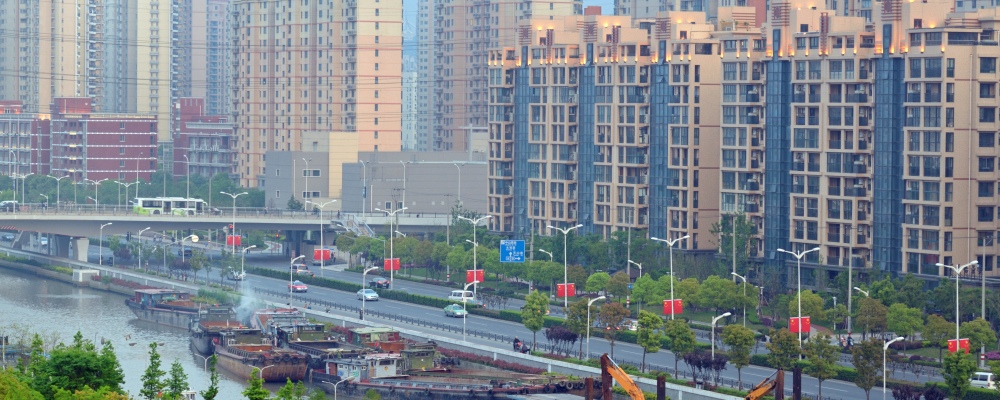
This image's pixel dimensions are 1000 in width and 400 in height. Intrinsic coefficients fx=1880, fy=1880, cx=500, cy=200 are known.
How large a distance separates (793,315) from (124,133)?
368ft

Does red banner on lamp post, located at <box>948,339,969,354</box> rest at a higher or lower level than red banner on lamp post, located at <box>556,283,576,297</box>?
lower

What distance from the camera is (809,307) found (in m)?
92.7

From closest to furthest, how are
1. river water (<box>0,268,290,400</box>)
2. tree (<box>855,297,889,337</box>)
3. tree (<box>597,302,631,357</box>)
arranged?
tree (<box>855,297,889,337</box>) → tree (<box>597,302,631,357</box>) → river water (<box>0,268,290,400</box>)

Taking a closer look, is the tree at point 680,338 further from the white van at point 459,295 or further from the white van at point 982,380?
the white van at point 459,295

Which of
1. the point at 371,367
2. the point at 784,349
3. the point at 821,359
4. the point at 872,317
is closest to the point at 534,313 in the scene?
the point at 371,367

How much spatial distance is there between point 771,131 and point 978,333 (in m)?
28.2

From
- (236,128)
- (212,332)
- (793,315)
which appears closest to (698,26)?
(793,315)

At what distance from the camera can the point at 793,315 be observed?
307ft

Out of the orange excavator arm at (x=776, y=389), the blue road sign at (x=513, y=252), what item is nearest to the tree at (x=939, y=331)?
the orange excavator arm at (x=776, y=389)

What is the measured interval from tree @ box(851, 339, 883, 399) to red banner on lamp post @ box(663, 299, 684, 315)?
19845 mm

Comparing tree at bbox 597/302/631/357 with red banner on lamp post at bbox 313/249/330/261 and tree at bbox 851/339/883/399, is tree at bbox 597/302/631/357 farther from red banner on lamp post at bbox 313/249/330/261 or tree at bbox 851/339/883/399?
red banner on lamp post at bbox 313/249/330/261

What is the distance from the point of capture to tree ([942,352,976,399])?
2840 inches

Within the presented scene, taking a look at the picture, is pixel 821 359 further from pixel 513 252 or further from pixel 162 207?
pixel 162 207

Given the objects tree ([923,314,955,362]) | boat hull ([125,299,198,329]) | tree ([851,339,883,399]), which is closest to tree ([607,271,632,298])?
tree ([923,314,955,362])
